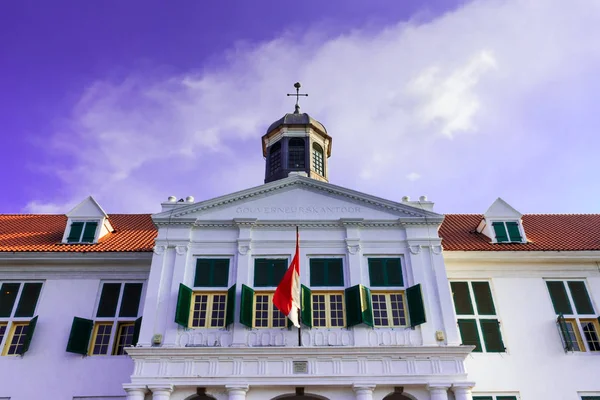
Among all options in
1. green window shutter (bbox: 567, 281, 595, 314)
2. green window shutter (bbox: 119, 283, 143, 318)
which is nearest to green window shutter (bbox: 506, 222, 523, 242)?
green window shutter (bbox: 567, 281, 595, 314)

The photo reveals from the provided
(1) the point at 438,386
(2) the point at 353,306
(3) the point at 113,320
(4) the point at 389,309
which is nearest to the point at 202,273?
(3) the point at 113,320

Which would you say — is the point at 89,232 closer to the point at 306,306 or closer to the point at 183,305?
the point at 183,305

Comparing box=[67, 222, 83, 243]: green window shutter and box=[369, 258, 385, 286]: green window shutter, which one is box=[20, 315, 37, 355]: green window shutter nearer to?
box=[67, 222, 83, 243]: green window shutter

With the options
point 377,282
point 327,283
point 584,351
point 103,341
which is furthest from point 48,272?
point 584,351

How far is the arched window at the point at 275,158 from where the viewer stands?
79.8 feet

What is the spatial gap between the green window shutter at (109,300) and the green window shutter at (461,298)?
41.6 ft

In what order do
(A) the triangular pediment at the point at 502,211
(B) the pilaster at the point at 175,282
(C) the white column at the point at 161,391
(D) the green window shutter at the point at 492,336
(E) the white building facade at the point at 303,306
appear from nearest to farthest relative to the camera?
1. (C) the white column at the point at 161,391
2. (E) the white building facade at the point at 303,306
3. (B) the pilaster at the point at 175,282
4. (D) the green window shutter at the point at 492,336
5. (A) the triangular pediment at the point at 502,211

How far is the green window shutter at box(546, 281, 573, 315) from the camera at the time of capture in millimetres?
18750

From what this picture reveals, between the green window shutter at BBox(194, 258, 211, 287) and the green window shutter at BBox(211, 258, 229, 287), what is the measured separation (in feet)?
0.58

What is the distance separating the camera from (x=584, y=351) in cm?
1784

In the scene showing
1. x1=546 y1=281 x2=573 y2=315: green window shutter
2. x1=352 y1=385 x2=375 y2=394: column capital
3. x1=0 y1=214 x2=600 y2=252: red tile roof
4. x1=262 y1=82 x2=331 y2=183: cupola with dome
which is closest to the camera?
x1=352 y1=385 x2=375 y2=394: column capital

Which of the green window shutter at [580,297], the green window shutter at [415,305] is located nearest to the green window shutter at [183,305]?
the green window shutter at [415,305]

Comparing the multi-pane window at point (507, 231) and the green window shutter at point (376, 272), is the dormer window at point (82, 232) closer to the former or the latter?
the green window shutter at point (376, 272)

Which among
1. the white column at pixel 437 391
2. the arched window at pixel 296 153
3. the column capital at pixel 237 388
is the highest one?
the arched window at pixel 296 153
